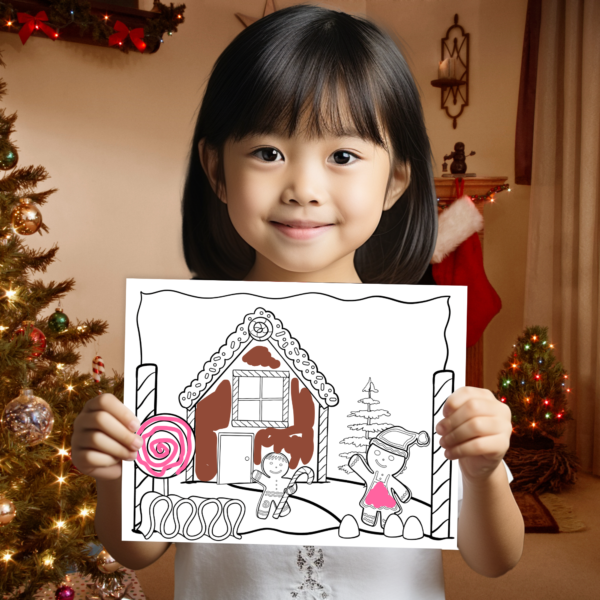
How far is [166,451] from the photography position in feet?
2.09

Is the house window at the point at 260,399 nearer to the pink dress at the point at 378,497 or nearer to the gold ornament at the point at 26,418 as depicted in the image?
the pink dress at the point at 378,497

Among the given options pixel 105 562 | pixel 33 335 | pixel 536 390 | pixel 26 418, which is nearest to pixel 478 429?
pixel 26 418

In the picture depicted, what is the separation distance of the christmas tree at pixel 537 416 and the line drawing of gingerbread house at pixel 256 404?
212cm

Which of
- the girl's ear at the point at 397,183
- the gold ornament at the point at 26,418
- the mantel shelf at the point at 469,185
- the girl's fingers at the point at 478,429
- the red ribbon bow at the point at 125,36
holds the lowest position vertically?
the gold ornament at the point at 26,418

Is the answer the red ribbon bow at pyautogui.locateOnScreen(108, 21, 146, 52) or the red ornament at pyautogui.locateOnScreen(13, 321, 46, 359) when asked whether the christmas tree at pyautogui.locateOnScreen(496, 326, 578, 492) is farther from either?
the red ribbon bow at pyautogui.locateOnScreen(108, 21, 146, 52)

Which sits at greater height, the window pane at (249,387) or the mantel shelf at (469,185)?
the mantel shelf at (469,185)

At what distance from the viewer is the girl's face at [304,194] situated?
0.71 m

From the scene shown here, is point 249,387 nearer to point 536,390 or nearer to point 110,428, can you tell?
point 110,428

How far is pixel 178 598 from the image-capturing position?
0.81m

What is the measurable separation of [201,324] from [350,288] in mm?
175

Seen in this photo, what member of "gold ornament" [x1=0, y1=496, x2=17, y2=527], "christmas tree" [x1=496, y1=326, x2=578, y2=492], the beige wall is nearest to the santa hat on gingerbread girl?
"gold ornament" [x1=0, y1=496, x2=17, y2=527]

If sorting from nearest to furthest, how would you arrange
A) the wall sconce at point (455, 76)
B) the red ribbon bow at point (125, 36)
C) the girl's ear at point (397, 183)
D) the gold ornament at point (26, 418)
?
the girl's ear at point (397, 183)
the gold ornament at point (26, 418)
the red ribbon bow at point (125, 36)
the wall sconce at point (455, 76)

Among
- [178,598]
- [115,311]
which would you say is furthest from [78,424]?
[115,311]

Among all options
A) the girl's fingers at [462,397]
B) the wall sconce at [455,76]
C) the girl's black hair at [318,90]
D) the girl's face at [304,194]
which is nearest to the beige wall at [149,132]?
the wall sconce at [455,76]
